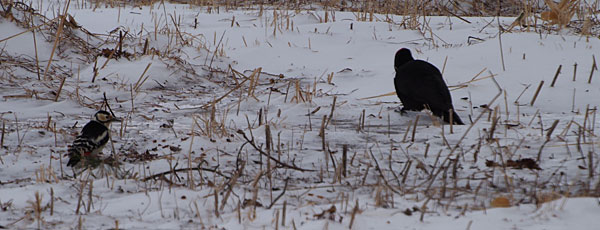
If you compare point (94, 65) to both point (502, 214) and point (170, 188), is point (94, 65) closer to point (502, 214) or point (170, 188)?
point (170, 188)

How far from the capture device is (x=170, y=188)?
293 centimetres

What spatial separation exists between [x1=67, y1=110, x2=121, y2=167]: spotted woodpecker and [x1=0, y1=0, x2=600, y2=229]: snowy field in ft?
0.39

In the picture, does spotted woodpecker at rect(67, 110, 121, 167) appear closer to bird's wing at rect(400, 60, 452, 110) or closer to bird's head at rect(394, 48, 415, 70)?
bird's wing at rect(400, 60, 452, 110)

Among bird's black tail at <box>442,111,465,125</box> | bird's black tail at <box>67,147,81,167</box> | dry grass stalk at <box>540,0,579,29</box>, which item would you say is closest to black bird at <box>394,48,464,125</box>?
bird's black tail at <box>442,111,465,125</box>

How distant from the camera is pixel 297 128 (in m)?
4.52

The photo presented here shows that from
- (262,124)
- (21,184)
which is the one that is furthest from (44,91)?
(21,184)

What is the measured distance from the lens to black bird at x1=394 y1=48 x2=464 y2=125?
15.4 ft

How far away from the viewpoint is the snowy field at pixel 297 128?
2.66 meters

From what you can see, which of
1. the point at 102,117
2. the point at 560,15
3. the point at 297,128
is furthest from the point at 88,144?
the point at 560,15

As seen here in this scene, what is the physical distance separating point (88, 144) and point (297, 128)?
147 cm

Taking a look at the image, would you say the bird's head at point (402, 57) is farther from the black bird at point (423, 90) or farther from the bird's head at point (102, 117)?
the bird's head at point (102, 117)

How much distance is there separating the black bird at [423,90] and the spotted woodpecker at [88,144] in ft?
7.48

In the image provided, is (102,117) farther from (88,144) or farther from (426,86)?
(426,86)

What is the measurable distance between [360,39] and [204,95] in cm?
260
